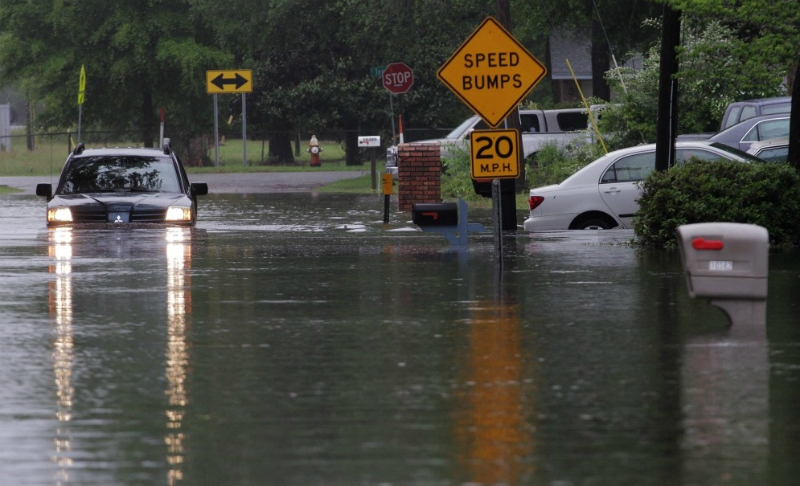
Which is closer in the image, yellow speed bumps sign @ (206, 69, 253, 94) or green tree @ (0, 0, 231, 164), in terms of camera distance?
yellow speed bumps sign @ (206, 69, 253, 94)

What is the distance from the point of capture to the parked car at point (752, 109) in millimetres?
26953

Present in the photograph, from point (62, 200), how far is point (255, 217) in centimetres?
712

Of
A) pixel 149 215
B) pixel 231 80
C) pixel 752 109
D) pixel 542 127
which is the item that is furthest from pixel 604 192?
pixel 231 80

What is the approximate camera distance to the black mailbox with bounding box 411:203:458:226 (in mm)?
17812

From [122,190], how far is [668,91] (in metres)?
7.43

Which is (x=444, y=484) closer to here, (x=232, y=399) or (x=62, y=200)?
(x=232, y=399)

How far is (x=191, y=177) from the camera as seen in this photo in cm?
4750

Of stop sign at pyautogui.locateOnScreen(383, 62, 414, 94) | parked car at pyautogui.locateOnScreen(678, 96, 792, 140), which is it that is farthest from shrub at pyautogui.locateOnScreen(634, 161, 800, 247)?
stop sign at pyautogui.locateOnScreen(383, 62, 414, 94)

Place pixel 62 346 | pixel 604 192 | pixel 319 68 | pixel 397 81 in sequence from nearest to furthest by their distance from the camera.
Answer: pixel 62 346
pixel 604 192
pixel 397 81
pixel 319 68

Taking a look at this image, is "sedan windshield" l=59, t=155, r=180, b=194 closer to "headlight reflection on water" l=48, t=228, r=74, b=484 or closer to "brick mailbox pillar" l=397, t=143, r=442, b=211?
"headlight reflection on water" l=48, t=228, r=74, b=484

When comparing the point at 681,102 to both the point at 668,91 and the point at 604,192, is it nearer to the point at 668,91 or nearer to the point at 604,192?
the point at 604,192

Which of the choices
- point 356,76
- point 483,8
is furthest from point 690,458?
point 356,76

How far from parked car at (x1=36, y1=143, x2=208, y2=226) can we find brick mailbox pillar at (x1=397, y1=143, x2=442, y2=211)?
6.78 m

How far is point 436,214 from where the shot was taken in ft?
59.3
